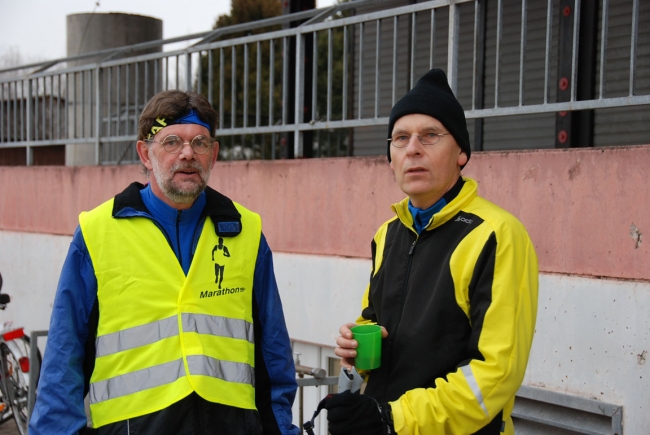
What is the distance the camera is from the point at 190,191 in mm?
2768

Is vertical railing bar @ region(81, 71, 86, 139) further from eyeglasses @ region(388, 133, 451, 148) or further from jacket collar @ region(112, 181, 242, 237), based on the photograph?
→ eyeglasses @ region(388, 133, 451, 148)

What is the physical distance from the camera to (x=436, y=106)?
8.45 feet

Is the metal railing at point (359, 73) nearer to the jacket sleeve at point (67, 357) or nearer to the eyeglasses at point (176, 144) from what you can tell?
the eyeglasses at point (176, 144)

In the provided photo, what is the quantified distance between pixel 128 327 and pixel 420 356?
37.5 inches

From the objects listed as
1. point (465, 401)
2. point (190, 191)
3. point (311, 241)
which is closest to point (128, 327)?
point (190, 191)

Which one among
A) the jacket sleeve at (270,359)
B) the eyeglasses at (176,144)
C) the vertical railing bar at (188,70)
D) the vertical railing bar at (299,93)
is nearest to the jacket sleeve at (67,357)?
the eyeglasses at (176,144)

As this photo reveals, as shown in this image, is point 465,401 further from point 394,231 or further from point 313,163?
point 313,163

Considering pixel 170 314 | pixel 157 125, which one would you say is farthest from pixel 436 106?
pixel 170 314

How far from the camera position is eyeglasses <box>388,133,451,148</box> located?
2.59 m

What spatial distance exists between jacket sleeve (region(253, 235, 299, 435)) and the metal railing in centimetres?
221

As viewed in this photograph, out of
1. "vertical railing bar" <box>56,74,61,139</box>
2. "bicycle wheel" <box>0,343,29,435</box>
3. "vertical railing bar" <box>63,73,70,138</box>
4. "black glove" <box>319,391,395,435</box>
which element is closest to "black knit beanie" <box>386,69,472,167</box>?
"black glove" <box>319,391,395,435</box>

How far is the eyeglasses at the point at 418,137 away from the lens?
8.49 ft

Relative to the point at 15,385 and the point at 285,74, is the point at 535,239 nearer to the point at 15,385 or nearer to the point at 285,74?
the point at 285,74

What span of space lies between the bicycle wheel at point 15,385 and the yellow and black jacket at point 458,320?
4853mm
